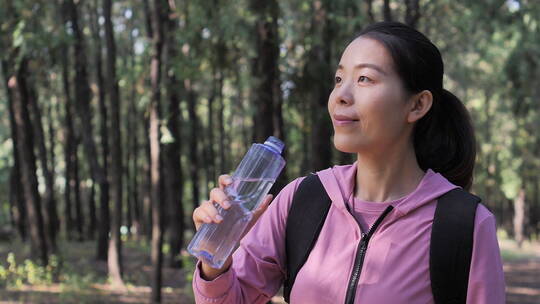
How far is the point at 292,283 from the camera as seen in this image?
2.30 metres

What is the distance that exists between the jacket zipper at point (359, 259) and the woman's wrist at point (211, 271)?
0.36 meters

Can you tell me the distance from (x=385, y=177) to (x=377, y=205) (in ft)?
0.37

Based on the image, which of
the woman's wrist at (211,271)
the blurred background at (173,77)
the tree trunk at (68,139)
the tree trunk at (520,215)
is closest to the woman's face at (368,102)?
the woman's wrist at (211,271)

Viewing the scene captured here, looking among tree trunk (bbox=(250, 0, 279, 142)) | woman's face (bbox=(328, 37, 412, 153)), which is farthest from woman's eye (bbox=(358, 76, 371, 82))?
tree trunk (bbox=(250, 0, 279, 142))

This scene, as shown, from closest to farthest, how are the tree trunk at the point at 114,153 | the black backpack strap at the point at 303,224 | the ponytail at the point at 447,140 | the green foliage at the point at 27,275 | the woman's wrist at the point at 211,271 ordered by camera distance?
the woman's wrist at the point at 211,271 < the black backpack strap at the point at 303,224 < the ponytail at the point at 447,140 < the tree trunk at the point at 114,153 < the green foliage at the point at 27,275

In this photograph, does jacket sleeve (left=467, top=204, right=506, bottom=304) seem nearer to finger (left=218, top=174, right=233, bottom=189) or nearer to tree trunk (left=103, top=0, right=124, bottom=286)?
finger (left=218, top=174, right=233, bottom=189)

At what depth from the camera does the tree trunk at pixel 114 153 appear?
14320 millimetres

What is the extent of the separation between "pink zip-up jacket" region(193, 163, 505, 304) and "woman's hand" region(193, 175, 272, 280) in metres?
0.03

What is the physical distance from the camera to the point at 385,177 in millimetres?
2363

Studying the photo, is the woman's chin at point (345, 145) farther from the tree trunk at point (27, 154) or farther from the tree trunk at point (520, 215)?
the tree trunk at point (520, 215)

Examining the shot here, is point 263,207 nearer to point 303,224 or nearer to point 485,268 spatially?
point 303,224

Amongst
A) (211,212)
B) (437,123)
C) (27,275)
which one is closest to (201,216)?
(211,212)

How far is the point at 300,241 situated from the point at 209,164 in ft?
91.3

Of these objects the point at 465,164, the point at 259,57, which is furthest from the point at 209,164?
the point at 465,164
